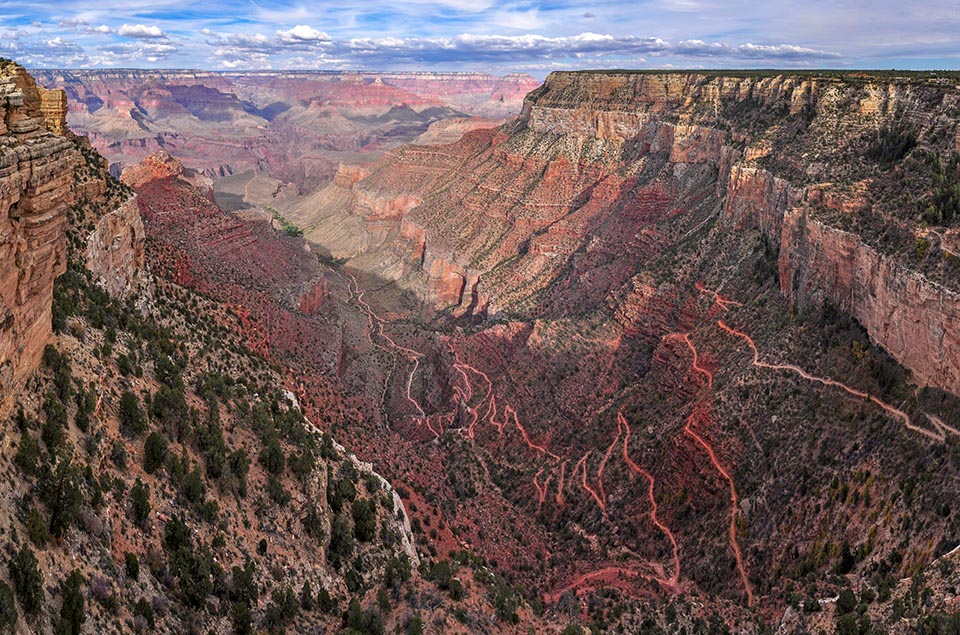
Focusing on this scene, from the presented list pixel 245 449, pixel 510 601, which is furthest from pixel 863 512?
pixel 245 449

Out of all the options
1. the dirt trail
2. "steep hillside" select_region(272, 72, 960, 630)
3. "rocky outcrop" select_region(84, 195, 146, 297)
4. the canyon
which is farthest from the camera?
"rocky outcrop" select_region(84, 195, 146, 297)

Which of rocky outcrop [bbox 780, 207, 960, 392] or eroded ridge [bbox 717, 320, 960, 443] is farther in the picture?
rocky outcrop [bbox 780, 207, 960, 392]

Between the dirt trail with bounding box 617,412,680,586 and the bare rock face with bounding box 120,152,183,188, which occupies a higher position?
the bare rock face with bounding box 120,152,183,188

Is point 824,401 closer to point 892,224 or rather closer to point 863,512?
point 863,512

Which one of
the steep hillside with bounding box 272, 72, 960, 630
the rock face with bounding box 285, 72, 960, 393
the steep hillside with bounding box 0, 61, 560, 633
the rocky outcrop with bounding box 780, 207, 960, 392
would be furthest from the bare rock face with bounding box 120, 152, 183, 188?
the rocky outcrop with bounding box 780, 207, 960, 392

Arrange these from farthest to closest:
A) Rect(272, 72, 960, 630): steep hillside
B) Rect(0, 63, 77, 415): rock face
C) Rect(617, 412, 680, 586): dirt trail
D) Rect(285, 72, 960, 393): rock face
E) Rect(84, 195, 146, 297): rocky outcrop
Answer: Rect(285, 72, 960, 393): rock face < Rect(84, 195, 146, 297): rocky outcrop < Rect(617, 412, 680, 586): dirt trail < Rect(272, 72, 960, 630): steep hillside < Rect(0, 63, 77, 415): rock face

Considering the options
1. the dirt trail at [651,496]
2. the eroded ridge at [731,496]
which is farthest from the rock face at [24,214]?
the dirt trail at [651,496]

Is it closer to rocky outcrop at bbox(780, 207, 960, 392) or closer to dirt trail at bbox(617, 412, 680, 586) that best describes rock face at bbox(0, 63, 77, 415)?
dirt trail at bbox(617, 412, 680, 586)
